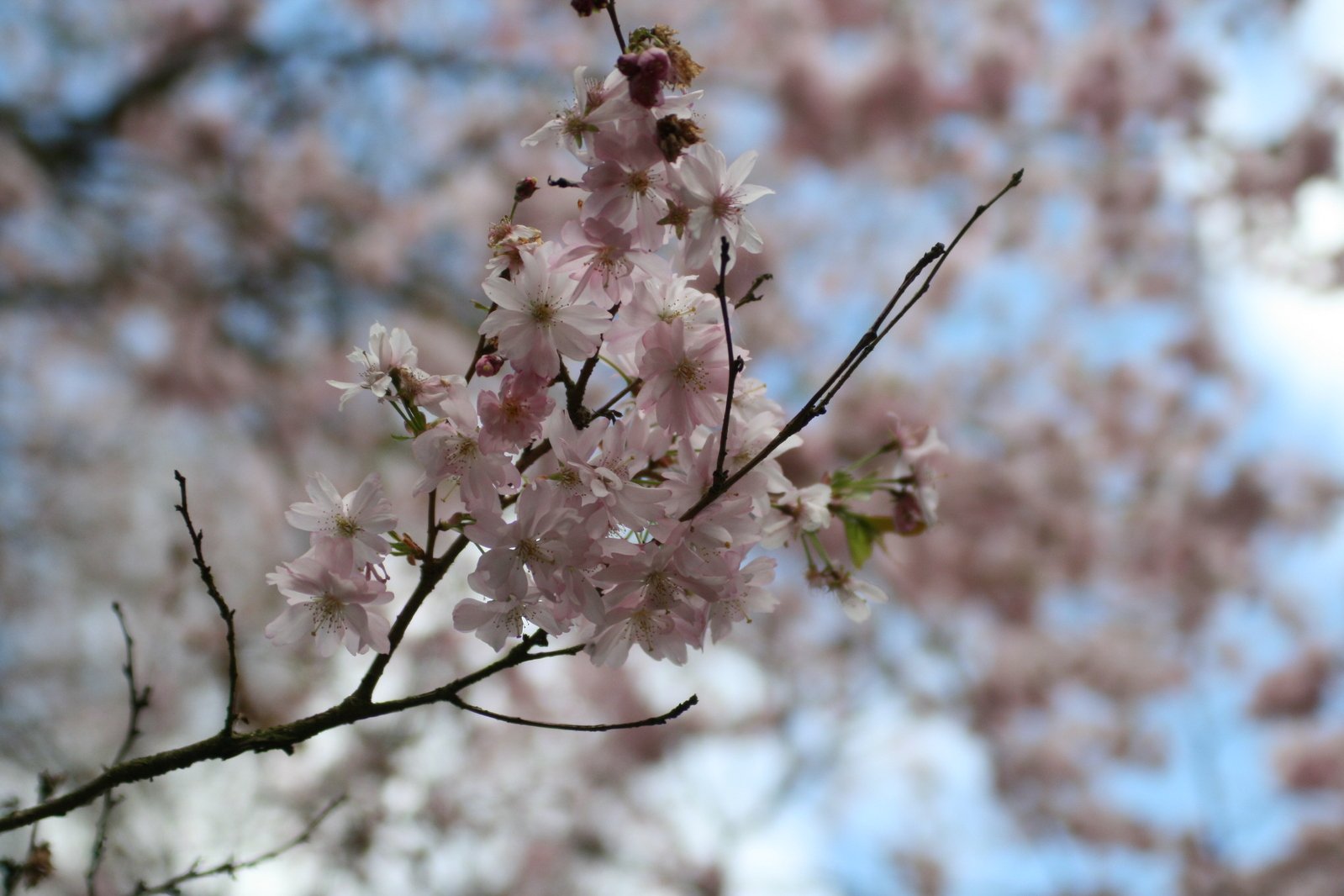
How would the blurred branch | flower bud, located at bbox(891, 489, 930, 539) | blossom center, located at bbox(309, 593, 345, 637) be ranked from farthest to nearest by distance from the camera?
the blurred branch → flower bud, located at bbox(891, 489, 930, 539) → blossom center, located at bbox(309, 593, 345, 637)

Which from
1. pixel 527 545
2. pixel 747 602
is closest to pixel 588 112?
pixel 527 545

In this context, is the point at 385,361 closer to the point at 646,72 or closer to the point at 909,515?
the point at 646,72

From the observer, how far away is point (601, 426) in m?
0.95

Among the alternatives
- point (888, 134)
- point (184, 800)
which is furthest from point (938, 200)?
point (184, 800)

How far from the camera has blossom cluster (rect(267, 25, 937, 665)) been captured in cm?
91

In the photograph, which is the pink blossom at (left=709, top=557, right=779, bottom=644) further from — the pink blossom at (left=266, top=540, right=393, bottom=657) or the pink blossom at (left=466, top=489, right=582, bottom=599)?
the pink blossom at (left=266, top=540, right=393, bottom=657)

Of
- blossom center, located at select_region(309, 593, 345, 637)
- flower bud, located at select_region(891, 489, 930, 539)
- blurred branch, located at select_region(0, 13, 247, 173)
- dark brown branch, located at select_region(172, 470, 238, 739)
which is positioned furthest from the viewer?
blurred branch, located at select_region(0, 13, 247, 173)

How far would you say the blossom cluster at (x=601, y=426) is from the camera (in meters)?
0.91

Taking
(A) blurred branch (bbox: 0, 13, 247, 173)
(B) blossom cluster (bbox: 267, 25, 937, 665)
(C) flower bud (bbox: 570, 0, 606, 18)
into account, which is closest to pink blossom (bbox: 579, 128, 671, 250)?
(B) blossom cluster (bbox: 267, 25, 937, 665)

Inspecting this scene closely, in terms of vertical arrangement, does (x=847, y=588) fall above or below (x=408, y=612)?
above

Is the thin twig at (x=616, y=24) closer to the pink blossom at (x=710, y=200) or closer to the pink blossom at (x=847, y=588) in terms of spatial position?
the pink blossom at (x=710, y=200)

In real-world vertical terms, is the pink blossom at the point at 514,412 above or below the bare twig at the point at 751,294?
below

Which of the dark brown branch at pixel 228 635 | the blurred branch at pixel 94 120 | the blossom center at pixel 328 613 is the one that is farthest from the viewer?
the blurred branch at pixel 94 120

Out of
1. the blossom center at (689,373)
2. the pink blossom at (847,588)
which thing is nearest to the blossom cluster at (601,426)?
the blossom center at (689,373)
